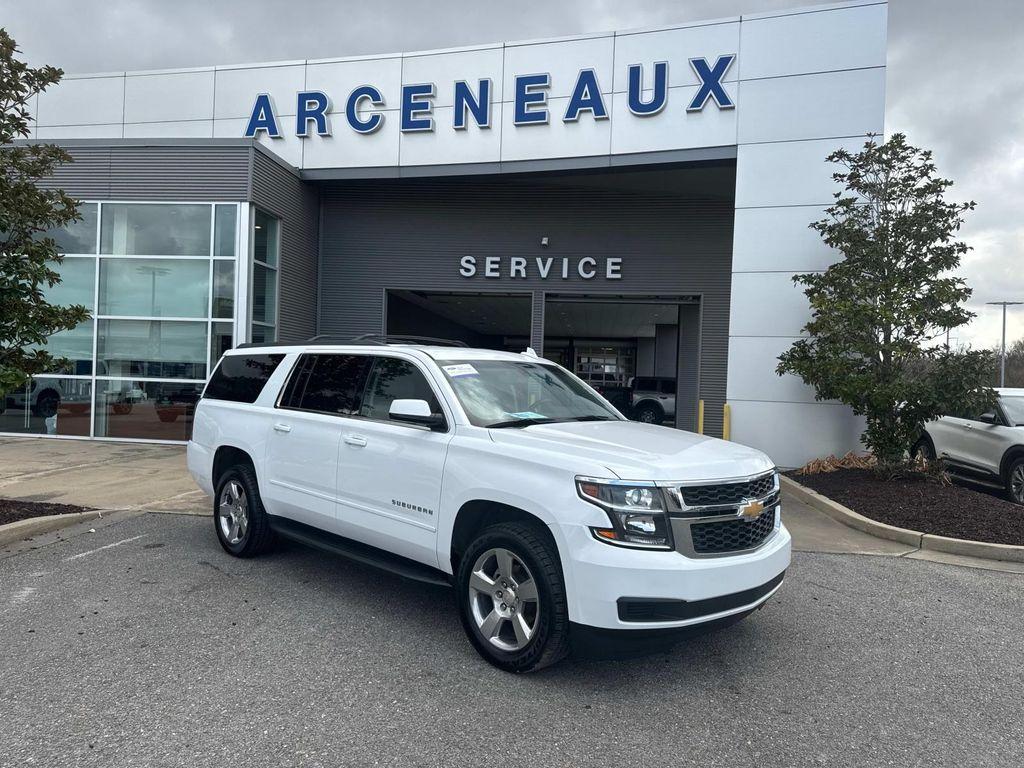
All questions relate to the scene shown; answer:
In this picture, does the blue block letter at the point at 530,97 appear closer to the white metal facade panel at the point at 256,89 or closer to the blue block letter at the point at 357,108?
the blue block letter at the point at 357,108

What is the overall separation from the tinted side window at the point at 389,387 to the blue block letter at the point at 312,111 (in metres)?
11.6

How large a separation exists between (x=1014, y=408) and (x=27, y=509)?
498 inches

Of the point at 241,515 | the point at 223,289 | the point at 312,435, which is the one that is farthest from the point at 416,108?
the point at 312,435

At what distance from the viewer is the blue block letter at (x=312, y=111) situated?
1480 centimetres

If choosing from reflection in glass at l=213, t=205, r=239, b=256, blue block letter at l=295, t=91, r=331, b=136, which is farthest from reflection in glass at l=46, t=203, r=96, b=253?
blue block letter at l=295, t=91, r=331, b=136

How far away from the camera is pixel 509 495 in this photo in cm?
374

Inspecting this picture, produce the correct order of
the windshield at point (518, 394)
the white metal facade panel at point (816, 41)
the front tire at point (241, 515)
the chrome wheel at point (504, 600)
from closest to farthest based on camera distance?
the chrome wheel at point (504, 600)
the windshield at point (518, 394)
the front tire at point (241, 515)
the white metal facade panel at point (816, 41)

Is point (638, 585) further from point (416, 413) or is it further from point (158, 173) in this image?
point (158, 173)

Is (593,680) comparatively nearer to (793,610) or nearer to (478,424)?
(478,424)

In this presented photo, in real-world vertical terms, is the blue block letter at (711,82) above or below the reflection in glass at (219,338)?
above

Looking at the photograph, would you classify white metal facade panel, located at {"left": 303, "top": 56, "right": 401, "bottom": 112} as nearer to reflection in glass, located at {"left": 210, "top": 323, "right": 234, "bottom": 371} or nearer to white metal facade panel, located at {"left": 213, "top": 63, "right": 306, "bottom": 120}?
white metal facade panel, located at {"left": 213, "top": 63, "right": 306, "bottom": 120}

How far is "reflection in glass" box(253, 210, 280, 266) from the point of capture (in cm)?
1348

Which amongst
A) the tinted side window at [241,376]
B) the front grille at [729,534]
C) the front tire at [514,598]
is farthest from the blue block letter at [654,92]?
the front tire at [514,598]

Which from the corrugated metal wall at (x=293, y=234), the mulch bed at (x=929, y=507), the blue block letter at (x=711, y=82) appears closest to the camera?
the mulch bed at (x=929, y=507)
